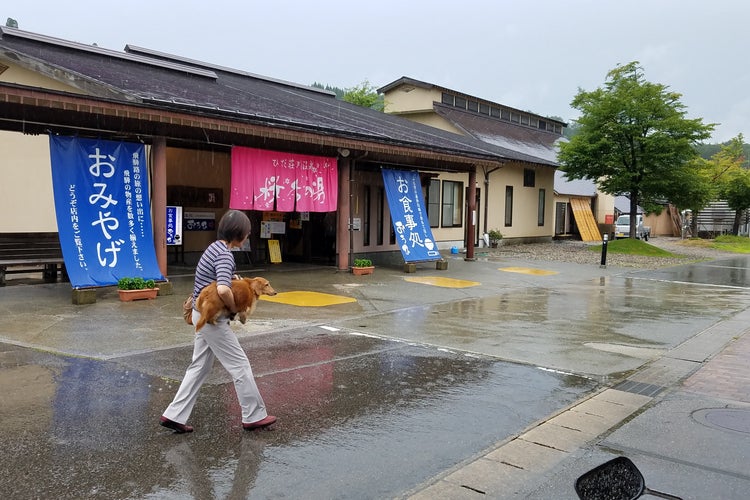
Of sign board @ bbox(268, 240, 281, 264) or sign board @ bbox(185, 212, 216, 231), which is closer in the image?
sign board @ bbox(185, 212, 216, 231)

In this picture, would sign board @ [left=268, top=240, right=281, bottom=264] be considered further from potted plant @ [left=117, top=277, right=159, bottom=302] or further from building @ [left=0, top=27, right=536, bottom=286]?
potted plant @ [left=117, top=277, right=159, bottom=302]

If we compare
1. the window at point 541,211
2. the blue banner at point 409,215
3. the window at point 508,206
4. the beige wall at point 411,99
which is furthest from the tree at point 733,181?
the blue banner at point 409,215

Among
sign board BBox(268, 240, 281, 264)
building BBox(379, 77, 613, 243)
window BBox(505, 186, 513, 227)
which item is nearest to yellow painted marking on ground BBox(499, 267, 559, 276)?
building BBox(379, 77, 613, 243)

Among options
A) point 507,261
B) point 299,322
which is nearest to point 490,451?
point 299,322

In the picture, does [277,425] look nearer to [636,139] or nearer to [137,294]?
[137,294]

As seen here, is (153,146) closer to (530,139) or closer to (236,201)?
(236,201)

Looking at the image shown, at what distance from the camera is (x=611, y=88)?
86.5ft

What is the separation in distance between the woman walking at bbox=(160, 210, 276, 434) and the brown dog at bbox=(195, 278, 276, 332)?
0.19 feet

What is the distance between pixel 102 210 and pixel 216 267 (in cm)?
720

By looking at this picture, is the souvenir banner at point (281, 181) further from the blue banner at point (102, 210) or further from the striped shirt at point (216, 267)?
the striped shirt at point (216, 267)

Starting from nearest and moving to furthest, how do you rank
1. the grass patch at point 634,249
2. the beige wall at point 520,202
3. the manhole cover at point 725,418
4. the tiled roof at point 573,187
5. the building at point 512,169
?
the manhole cover at point 725,418
the grass patch at point 634,249
the beige wall at point 520,202
the building at point 512,169
the tiled roof at point 573,187

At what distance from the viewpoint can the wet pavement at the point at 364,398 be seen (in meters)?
3.96

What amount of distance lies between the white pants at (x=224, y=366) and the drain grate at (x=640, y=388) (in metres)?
3.73

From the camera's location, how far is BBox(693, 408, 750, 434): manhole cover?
5.13 metres
